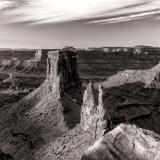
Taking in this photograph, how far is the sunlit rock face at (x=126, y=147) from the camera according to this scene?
2389cm

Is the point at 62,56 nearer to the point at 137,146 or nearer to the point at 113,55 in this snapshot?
the point at 137,146

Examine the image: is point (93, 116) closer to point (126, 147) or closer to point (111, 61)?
point (126, 147)

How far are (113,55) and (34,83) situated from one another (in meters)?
54.1

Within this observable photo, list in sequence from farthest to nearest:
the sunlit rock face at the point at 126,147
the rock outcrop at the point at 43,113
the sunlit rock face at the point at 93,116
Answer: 1. the rock outcrop at the point at 43,113
2. the sunlit rock face at the point at 93,116
3. the sunlit rock face at the point at 126,147

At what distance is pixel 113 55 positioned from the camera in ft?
591

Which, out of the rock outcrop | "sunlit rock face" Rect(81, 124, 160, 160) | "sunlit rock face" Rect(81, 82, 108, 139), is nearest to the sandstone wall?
the rock outcrop

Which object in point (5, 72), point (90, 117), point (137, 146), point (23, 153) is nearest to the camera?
point (137, 146)

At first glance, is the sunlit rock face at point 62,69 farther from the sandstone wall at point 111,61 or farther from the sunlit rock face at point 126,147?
the sandstone wall at point 111,61

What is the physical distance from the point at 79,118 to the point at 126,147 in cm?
3336

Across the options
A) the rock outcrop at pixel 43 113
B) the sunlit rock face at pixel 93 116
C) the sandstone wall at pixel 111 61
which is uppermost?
the sunlit rock face at pixel 93 116

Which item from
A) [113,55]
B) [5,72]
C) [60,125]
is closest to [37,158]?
[60,125]

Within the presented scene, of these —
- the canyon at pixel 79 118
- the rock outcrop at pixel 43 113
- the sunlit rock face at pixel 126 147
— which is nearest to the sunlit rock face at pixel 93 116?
the canyon at pixel 79 118

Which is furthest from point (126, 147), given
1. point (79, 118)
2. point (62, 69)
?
point (62, 69)

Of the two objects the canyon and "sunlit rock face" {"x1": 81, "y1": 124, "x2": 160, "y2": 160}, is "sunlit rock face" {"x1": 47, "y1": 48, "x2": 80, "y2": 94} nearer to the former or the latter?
the canyon
